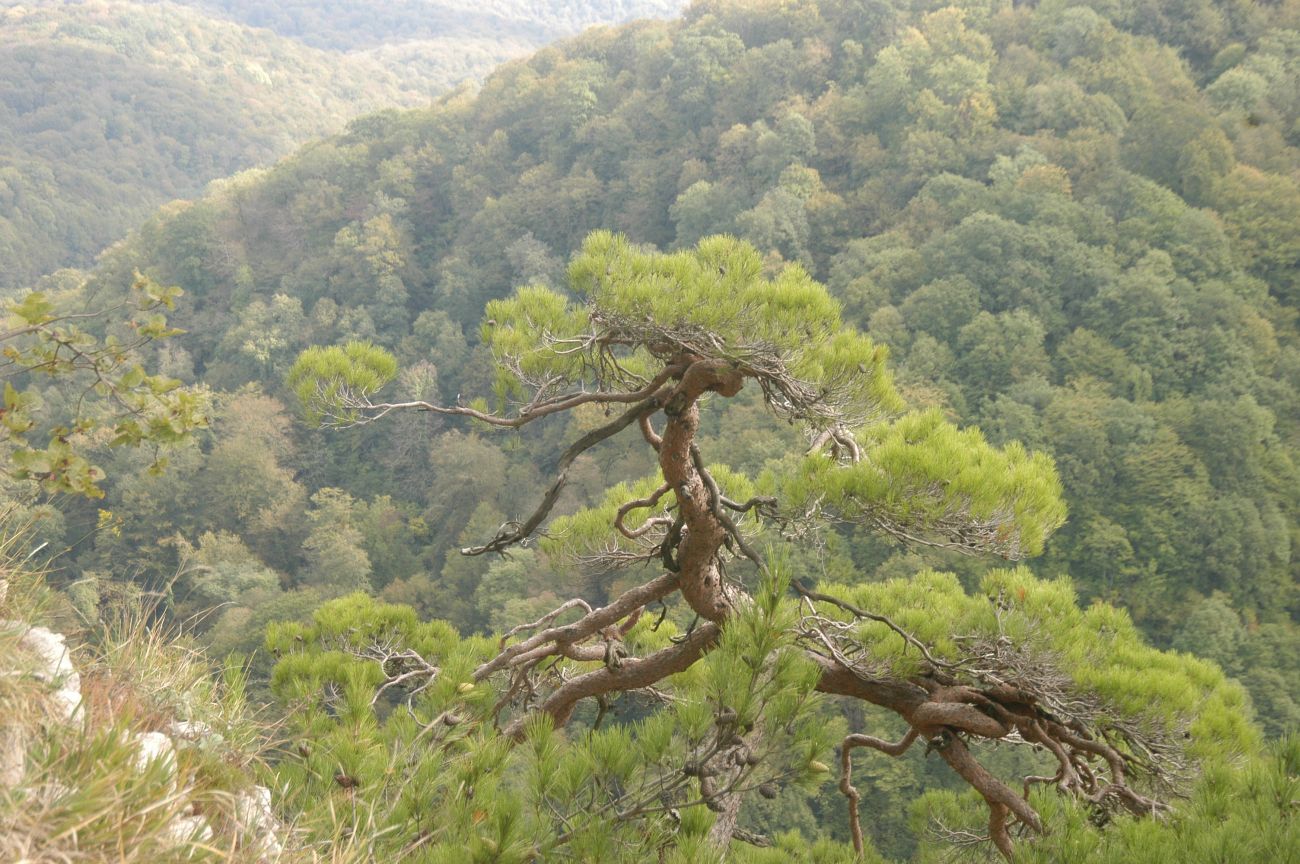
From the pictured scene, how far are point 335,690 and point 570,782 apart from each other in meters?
1.23

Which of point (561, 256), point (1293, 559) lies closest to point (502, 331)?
point (1293, 559)

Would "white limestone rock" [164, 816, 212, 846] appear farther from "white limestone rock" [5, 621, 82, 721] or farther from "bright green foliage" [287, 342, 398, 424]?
"bright green foliage" [287, 342, 398, 424]

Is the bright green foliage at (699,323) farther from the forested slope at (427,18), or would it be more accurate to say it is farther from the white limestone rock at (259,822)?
the forested slope at (427,18)

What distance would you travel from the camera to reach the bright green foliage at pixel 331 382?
2299mm

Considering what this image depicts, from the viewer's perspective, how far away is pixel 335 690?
106 inches

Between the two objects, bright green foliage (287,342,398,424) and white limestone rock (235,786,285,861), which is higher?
bright green foliage (287,342,398,424)

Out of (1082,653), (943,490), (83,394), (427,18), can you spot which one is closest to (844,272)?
(1082,653)

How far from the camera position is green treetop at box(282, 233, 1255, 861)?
1.74 m

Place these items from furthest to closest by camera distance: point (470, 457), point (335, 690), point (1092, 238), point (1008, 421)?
point (470, 457) < point (1092, 238) < point (1008, 421) < point (335, 690)

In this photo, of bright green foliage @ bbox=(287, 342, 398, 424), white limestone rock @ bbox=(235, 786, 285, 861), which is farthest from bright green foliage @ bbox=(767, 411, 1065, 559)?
white limestone rock @ bbox=(235, 786, 285, 861)

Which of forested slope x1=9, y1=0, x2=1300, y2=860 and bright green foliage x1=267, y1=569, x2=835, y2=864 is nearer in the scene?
bright green foliage x1=267, y1=569, x2=835, y2=864

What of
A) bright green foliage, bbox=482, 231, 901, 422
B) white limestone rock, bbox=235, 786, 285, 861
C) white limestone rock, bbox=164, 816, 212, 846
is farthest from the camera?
bright green foliage, bbox=482, 231, 901, 422

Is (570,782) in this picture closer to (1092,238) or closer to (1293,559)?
(1293,559)

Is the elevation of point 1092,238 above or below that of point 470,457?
above
